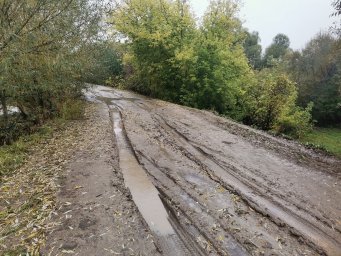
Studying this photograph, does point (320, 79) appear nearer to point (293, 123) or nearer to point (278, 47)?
point (293, 123)

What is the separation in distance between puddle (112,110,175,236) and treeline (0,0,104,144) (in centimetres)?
337

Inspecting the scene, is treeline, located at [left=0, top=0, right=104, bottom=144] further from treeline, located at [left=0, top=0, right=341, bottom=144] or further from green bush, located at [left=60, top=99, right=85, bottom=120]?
green bush, located at [left=60, top=99, right=85, bottom=120]

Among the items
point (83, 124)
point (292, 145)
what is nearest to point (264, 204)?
point (292, 145)

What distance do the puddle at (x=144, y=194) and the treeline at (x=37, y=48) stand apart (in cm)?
337

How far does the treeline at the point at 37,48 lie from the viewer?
25.2 feet

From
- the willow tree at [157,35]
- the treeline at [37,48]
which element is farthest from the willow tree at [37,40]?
the willow tree at [157,35]

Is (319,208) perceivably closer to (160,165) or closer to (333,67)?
(160,165)

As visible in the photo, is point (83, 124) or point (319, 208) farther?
point (83, 124)

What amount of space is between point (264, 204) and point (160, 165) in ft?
8.83

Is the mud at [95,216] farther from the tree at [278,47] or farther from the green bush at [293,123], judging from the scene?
the tree at [278,47]

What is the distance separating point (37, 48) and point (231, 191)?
6.07 meters

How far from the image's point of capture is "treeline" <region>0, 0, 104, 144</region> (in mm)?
7680

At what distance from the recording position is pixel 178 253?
4301 millimetres

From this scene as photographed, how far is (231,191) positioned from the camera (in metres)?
6.31
